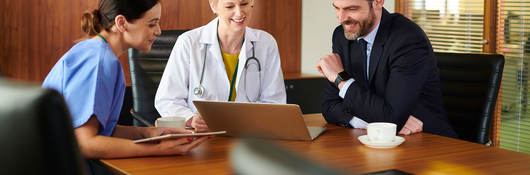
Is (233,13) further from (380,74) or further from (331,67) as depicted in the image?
(380,74)

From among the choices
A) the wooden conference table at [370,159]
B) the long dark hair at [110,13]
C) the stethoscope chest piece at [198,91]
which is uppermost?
the long dark hair at [110,13]

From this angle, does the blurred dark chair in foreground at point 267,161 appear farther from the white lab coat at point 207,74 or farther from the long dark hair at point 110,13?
the white lab coat at point 207,74

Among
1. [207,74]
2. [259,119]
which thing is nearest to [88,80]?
[259,119]

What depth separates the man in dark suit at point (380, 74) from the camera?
7.28 ft

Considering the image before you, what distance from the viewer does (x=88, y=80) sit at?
5.55 ft

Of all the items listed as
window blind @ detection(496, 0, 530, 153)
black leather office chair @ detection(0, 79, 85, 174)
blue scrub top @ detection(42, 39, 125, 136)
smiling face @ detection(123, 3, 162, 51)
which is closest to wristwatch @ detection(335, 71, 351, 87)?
smiling face @ detection(123, 3, 162, 51)

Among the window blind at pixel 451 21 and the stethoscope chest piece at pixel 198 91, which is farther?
the window blind at pixel 451 21

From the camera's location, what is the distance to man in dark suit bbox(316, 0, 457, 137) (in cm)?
222

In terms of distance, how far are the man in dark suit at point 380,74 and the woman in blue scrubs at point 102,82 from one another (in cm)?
70

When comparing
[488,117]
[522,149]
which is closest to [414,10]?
[522,149]

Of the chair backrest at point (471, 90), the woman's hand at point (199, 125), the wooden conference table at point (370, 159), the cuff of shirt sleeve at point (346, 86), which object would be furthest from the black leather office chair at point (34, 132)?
the chair backrest at point (471, 90)

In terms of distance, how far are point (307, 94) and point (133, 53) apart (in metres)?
2.42

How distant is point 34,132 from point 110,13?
4.08 ft

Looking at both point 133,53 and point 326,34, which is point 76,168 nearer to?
point 133,53
